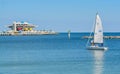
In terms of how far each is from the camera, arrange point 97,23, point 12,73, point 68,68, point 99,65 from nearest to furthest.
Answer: point 12,73 → point 68,68 → point 99,65 → point 97,23

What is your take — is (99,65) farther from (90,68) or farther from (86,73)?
(86,73)

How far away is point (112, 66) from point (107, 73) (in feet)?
24.6

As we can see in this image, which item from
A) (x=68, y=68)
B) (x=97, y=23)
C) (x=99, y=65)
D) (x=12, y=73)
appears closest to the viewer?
(x=12, y=73)

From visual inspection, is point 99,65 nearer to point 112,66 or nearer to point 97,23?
point 112,66

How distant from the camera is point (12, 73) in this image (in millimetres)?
51844

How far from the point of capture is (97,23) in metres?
92.4

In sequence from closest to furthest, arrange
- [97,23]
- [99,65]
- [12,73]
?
1. [12,73]
2. [99,65]
3. [97,23]

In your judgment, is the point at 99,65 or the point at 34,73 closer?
the point at 34,73

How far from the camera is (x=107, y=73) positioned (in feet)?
171

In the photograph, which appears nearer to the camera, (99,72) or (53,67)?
(99,72)

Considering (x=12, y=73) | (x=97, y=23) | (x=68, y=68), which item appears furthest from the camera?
(x=97, y=23)

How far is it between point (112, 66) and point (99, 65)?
7.00ft

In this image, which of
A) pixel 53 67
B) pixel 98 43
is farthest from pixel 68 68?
pixel 98 43

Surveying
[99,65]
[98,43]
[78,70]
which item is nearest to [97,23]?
[98,43]
